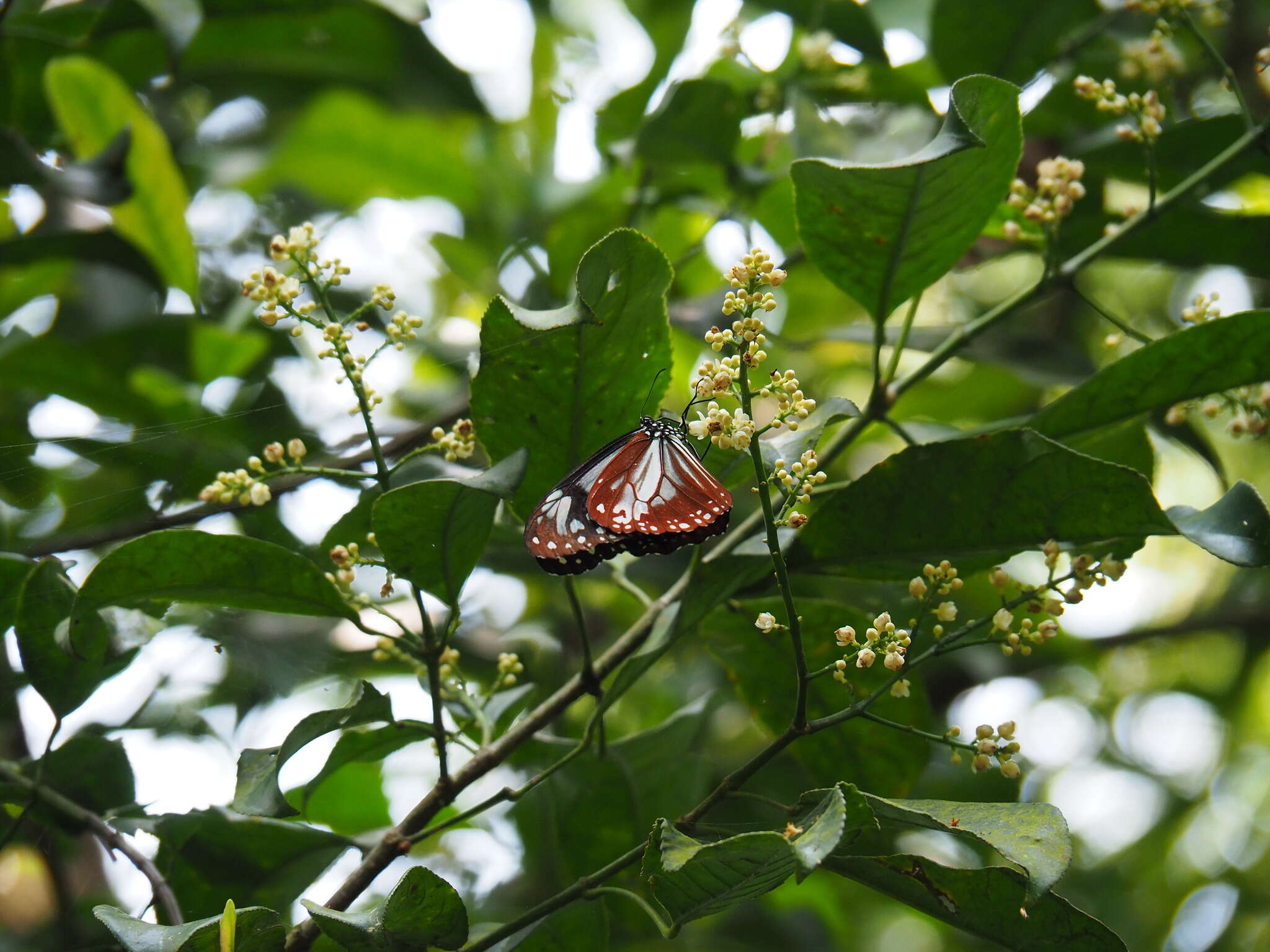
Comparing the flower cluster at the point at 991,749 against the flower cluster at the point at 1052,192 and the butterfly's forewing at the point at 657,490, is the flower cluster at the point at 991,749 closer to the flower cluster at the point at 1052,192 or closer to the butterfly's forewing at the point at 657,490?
the butterfly's forewing at the point at 657,490

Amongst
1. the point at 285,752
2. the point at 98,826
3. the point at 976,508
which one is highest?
the point at 976,508

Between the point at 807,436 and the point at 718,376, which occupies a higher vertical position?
the point at 718,376

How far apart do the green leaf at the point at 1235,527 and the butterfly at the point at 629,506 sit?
0.41m

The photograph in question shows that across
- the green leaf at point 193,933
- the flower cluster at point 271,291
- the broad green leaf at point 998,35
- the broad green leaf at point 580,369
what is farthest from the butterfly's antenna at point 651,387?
the broad green leaf at point 998,35

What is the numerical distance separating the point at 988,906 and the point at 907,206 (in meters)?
0.65

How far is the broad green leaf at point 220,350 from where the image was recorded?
173 cm

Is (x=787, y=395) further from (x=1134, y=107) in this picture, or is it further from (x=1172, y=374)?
(x=1134, y=107)

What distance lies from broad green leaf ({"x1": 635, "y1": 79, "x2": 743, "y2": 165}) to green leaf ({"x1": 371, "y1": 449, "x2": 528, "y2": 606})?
81 centimetres

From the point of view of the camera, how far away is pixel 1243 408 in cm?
111

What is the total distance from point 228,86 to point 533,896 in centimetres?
175

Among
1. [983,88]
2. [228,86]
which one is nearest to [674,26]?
[228,86]

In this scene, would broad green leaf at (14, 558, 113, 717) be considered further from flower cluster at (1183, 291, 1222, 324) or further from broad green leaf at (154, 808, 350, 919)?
flower cluster at (1183, 291, 1222, 324)

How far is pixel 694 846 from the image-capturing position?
29.5 inches

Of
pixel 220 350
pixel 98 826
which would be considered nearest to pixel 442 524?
pixel 98 826
